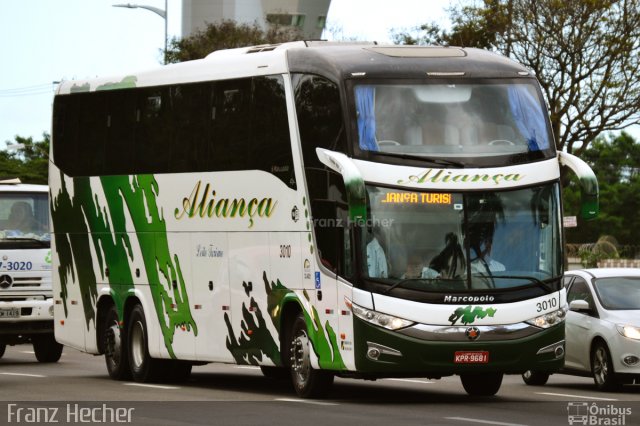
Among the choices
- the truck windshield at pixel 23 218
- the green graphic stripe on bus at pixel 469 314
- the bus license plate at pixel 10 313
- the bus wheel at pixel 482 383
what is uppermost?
the truck windshield at pixel 23 218

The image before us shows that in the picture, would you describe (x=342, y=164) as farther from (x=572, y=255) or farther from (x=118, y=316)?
(x=572, y=255)

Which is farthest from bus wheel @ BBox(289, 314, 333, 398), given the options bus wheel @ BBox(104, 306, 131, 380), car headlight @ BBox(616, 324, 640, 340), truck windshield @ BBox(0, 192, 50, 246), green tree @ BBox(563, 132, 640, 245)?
green tree @ BBox(563, 132, 640, 245)

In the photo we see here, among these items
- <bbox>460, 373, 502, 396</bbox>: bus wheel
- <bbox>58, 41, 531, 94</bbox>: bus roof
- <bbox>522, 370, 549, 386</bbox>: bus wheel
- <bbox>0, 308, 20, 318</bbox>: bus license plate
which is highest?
<bbox>58, 41, 531, 94</bbox>: bus roof

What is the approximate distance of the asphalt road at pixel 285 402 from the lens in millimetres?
15930

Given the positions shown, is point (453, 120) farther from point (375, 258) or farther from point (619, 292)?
point (619, 292)

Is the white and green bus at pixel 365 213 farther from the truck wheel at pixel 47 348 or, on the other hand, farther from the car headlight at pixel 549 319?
the truck wheel at pixel 47 348

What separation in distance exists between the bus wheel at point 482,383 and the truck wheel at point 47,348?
10.2 m

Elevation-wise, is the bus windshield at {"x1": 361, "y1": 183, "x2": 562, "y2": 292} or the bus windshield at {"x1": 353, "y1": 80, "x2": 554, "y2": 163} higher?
the bus windshield at {"x1": 353, "y1": 80, "x2": 554, "y2": 163}

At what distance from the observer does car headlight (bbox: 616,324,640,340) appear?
827 inches

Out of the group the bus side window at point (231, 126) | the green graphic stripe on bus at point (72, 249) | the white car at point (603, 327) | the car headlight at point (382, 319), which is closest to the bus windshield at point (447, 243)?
the car headlight at point (382, 319)

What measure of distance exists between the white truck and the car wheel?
375 inches

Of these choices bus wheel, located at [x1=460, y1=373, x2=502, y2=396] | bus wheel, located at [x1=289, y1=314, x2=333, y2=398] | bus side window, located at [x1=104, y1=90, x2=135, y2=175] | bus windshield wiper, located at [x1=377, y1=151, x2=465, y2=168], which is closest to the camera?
bus windshield wiper, located at [x1=377, y1=151, x2=465, y2=168]

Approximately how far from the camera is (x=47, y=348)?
1118 inches

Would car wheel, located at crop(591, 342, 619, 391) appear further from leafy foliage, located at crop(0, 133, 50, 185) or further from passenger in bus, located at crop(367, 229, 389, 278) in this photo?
leafy foliage, located at crop(0, 133, 50, 185)
